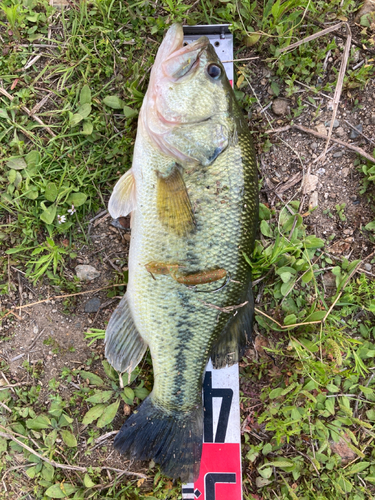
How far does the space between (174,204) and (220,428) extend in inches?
65.4

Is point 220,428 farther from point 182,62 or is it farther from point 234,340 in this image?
point 182,62

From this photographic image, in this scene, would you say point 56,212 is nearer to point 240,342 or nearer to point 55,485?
point 240,342

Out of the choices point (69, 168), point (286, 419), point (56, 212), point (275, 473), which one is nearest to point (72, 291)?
point (56, 212)

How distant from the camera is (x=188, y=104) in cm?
195

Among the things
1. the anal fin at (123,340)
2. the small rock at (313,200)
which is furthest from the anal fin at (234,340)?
the small rock at (313,200)

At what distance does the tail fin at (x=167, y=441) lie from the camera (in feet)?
7.13

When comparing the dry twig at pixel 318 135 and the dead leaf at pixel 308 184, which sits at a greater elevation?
the dry twig at pixel 318 135

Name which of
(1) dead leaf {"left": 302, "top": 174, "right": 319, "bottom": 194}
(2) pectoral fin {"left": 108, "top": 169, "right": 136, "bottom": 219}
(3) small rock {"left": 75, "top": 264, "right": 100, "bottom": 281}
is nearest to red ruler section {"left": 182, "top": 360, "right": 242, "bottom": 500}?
(3) small rock {"left": 75, "top": 264, "right": 100, "bottom": 281}

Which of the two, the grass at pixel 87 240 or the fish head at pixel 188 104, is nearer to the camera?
the fish head at pixel 188 104

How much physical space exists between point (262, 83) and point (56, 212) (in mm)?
1780

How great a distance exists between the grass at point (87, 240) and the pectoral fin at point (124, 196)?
300mm

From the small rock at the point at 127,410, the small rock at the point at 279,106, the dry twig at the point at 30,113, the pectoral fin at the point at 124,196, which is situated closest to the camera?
the pectoral fin at the point at 124,196

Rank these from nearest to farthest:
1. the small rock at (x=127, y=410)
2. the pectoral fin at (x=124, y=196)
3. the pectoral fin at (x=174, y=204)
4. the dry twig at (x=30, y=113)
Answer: the pectoral fin at (x=174, y=204)
the pectoral fin at (x=124, y=196)
the dry twig at (x=30, y=113)
the small rock at (x=127, y=410)

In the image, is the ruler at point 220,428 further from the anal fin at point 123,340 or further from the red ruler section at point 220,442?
the anal fin at point 123,340
